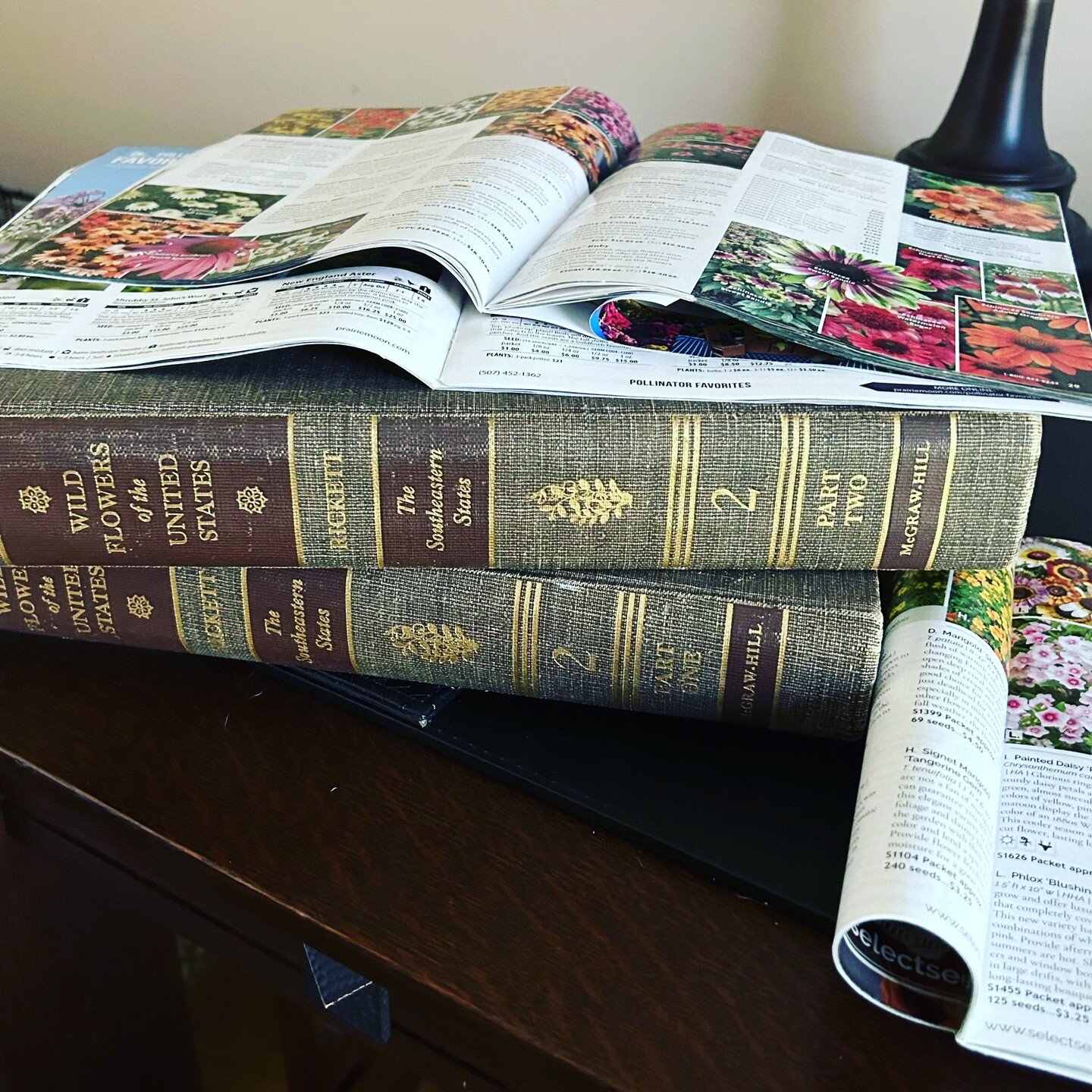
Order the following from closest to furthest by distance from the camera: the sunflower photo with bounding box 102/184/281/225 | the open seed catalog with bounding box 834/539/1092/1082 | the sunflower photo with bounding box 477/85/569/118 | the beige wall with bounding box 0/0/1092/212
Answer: the open seed catalog with bounding box 834/539/1092/1082
the sunflower photo with bounding box 102/184/281/225
the sunflower photo with bounding box 477/85/569/118
the beige wall with bounding box 0/0/1092/212

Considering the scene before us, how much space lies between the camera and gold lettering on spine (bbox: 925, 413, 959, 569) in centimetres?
36

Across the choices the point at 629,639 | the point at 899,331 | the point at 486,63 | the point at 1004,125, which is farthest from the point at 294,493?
the point at 486,63

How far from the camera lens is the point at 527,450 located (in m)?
Result: 0.36

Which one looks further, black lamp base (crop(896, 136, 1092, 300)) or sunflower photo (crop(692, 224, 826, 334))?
black lamp base (crop(896, 136, 1092, 300))

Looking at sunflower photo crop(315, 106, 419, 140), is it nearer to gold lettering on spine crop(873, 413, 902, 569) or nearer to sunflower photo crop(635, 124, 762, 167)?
sunflower photo crop(635, 124, 762, 167)

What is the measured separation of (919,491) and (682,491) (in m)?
0.08

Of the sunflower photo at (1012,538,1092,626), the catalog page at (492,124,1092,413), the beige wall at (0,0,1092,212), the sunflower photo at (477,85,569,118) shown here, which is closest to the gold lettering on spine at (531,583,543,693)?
the catalog page at (492,124,1092,413)

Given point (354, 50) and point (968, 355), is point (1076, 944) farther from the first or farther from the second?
point (354, 50)

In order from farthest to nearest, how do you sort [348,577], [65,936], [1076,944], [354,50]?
1. [354,50]
2. [65,936]
3. [348,577]
4. [1076,944]

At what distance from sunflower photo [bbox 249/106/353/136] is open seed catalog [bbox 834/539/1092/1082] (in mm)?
462

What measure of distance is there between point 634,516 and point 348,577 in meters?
0.11

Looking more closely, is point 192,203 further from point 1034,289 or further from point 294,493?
point 1034,289

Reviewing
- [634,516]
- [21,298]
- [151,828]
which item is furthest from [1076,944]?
[21,298]

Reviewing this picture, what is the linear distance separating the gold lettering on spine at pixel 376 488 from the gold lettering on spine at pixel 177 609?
86mm
